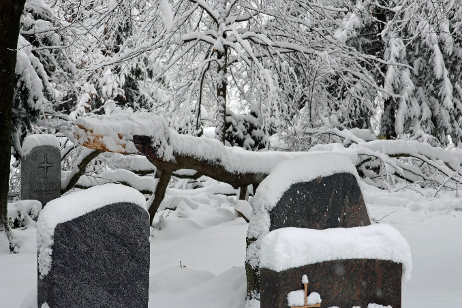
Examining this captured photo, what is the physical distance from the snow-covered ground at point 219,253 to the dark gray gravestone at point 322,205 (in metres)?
1.03

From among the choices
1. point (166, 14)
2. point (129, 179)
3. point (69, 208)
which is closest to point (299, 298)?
point (69, 208)

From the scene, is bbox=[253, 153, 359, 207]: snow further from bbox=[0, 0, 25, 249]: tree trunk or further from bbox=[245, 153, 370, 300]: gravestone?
bbox=[0, 0, 25, 249]: tree trunk

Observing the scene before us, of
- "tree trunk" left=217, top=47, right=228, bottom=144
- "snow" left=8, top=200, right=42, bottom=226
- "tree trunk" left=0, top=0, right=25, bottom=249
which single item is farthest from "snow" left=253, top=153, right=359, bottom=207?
"snow" left=8, top=200, right=42, bottom=226

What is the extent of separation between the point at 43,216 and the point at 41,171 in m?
5.88

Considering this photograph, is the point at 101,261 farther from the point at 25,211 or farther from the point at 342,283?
the point at 25,211

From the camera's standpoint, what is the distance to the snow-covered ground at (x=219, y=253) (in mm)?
4965

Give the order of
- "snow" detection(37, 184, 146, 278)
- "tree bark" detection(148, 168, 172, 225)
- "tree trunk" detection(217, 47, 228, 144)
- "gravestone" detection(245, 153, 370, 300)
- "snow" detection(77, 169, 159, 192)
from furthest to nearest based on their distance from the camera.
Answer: "tree trunk" detection(217, 47, 228, 144) → "snow" detection(77, 169, 159, 192) → "tree bark" detection(148, 168, 172, 225) → "gravestone" detection(245, 153, 370, 300) → "snow" detection(37, 184, 146, 278)

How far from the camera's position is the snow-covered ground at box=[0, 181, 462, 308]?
4.96m

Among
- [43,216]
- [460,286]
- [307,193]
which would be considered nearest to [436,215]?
[460,286]

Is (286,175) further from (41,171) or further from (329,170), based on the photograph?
(41,171)

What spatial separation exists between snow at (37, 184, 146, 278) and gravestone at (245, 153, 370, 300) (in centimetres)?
92

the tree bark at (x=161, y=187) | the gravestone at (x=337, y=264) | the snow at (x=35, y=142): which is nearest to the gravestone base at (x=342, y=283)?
the gravestone at (x=337, y=264)

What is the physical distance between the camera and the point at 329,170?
425 cm

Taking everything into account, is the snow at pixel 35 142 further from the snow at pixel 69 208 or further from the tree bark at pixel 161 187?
the snow at pixel 69 208
